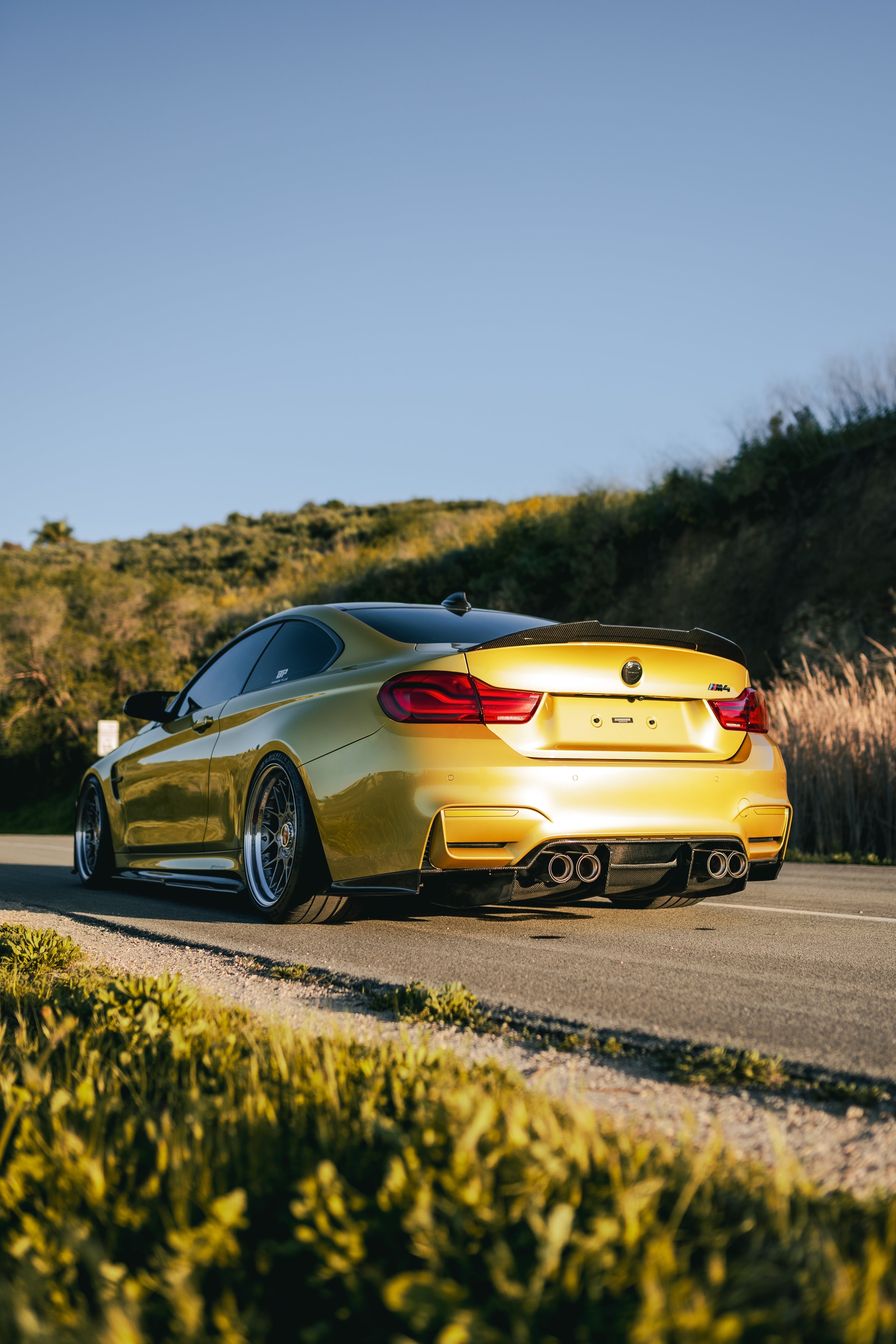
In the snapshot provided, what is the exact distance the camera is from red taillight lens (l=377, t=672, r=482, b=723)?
489 centimetres

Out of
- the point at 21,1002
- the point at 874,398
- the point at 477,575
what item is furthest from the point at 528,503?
the point at 21,1002

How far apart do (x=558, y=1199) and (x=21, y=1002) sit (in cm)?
231

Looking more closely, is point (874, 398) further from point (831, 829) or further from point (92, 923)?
point (92, 923)

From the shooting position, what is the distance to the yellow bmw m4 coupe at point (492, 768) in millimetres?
4789

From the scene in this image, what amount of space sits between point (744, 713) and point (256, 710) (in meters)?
2.50

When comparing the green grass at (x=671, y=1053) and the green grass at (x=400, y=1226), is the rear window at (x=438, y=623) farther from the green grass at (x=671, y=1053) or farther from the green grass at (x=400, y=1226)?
the green grass at (x=400, y=1226)

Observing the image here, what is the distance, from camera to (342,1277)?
1594mm

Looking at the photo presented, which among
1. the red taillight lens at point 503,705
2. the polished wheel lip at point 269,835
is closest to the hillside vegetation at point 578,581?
the polished wheel lip at point 269,835

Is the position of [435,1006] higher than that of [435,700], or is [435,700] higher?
[435,700]

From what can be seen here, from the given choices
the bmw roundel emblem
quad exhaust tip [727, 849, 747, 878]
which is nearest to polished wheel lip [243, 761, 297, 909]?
the bmw roundel emblem

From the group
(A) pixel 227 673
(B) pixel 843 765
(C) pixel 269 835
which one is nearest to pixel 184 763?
(A) pixel 227 673

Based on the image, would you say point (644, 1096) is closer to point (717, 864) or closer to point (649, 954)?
point (649, 954)

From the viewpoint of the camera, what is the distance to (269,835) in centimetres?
577

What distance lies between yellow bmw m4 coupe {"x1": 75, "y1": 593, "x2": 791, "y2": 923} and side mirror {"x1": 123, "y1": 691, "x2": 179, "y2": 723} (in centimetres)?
142
